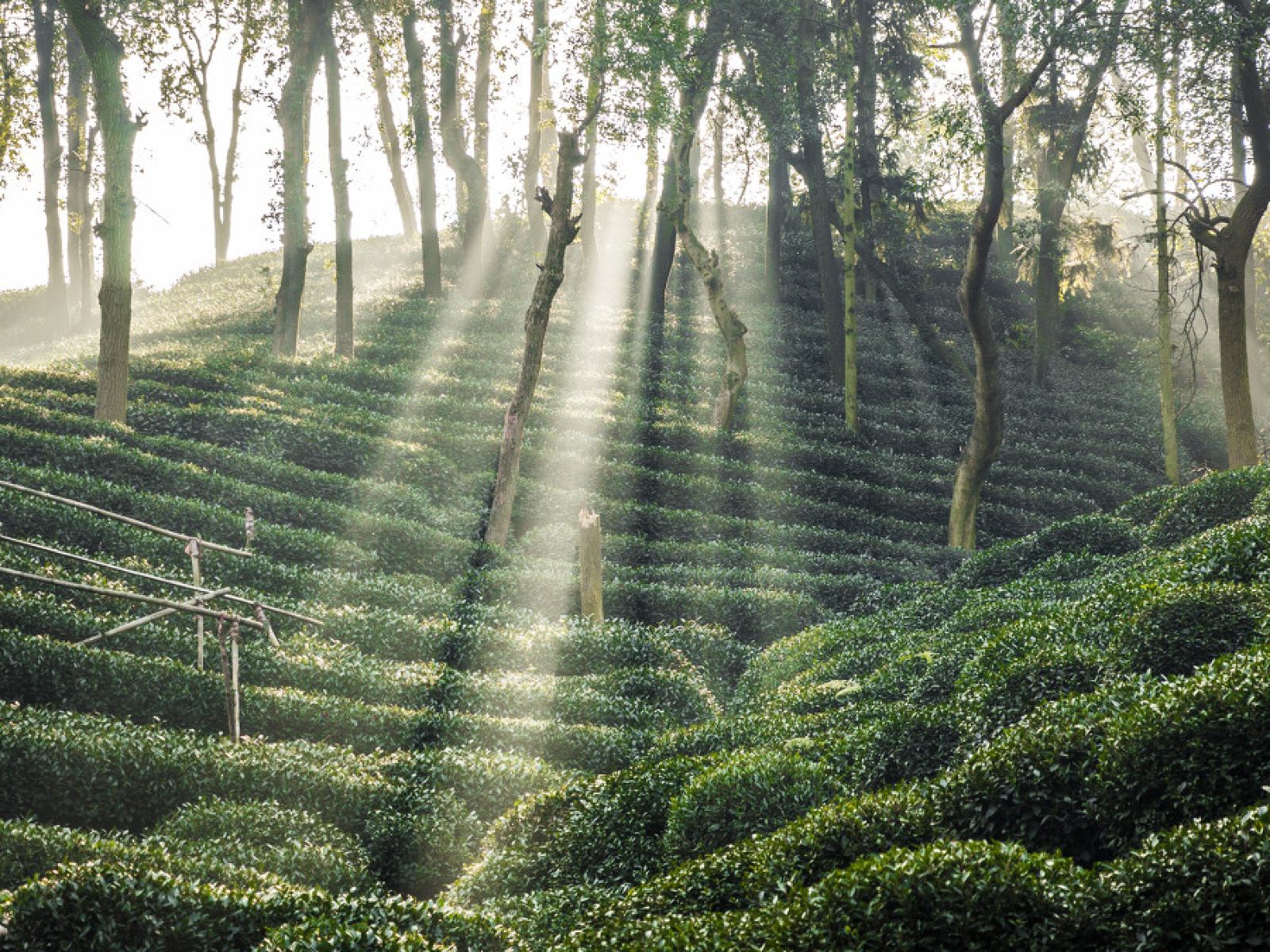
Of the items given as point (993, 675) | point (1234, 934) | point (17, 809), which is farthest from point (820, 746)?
point (17, 809)

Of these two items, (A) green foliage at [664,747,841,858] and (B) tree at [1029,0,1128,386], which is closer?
(A) green foliage at [664,747,841,858]

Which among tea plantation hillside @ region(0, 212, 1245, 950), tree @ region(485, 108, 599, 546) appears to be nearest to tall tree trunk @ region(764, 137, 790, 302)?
tea plantation hillside @ region(0, 212, 1245, 950)

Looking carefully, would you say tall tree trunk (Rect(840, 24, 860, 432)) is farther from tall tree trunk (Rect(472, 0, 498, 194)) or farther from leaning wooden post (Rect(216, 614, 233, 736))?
leaning wooden post (Rect(216, 614, 233, 736))

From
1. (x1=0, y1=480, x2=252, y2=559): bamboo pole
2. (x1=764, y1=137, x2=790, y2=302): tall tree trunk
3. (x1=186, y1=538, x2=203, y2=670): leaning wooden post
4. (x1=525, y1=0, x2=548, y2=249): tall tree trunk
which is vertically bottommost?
(x1=186, y1=538, x2=203, y2=670): leaning wooden post

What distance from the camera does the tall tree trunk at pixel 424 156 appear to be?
3475 cm

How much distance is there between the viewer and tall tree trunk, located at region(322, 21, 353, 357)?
1166 inches

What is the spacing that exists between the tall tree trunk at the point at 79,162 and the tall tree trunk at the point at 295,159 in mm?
13351

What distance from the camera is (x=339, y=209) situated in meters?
30.7

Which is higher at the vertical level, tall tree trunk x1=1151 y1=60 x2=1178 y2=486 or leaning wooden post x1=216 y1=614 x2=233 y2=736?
tall tree trunk x1=1151 y1=60 x2=1178 y2=486

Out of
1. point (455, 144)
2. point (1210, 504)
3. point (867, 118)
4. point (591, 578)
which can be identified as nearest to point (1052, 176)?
point (867, 118)

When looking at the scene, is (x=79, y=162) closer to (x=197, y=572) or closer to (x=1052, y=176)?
(x=197, y=572)

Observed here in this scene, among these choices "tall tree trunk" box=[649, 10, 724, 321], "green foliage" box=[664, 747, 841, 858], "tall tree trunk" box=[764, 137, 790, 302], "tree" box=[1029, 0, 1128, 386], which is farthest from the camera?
"tall tree trunk" box=[764, 137, 790, 302]

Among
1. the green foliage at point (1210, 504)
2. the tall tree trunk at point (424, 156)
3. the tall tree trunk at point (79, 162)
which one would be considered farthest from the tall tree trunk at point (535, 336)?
the tall tree trunk at point (79, 162)

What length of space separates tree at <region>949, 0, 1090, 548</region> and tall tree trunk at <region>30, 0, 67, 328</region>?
103 ft
